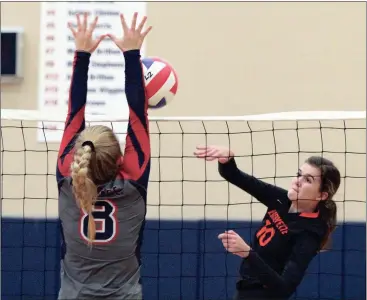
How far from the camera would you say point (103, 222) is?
2.58 m

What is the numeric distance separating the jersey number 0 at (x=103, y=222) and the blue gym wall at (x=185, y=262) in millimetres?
2923

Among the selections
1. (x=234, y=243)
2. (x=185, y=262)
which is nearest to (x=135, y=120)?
(x=234, y=243)

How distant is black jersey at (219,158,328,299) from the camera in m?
3.00

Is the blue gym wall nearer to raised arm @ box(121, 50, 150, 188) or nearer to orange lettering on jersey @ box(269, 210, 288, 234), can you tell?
orange lettering on jersey @ box(269, 210, 288, 234)

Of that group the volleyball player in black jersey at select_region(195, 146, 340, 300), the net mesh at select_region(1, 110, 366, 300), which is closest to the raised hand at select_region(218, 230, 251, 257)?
the volleyball player in black jersey at select_region(195, 146, 340, 300)

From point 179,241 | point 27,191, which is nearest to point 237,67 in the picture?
point 179,241

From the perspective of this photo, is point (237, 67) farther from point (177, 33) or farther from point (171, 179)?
point (171, 179)

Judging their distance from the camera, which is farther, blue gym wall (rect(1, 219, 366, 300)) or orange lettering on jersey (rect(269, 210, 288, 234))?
blue gym wall (rect(1, 219, 366, 300))

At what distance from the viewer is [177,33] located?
5.56m

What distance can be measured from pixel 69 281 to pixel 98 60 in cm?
313

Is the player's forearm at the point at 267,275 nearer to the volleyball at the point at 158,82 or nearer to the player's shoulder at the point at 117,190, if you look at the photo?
the player's shoulder at the point at 117,190

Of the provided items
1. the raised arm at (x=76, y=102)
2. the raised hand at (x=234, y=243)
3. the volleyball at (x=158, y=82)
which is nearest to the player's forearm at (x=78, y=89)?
the raised arm at (x=76, y=102)

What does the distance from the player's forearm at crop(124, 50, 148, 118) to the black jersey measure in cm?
73

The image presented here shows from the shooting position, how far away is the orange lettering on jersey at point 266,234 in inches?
128
